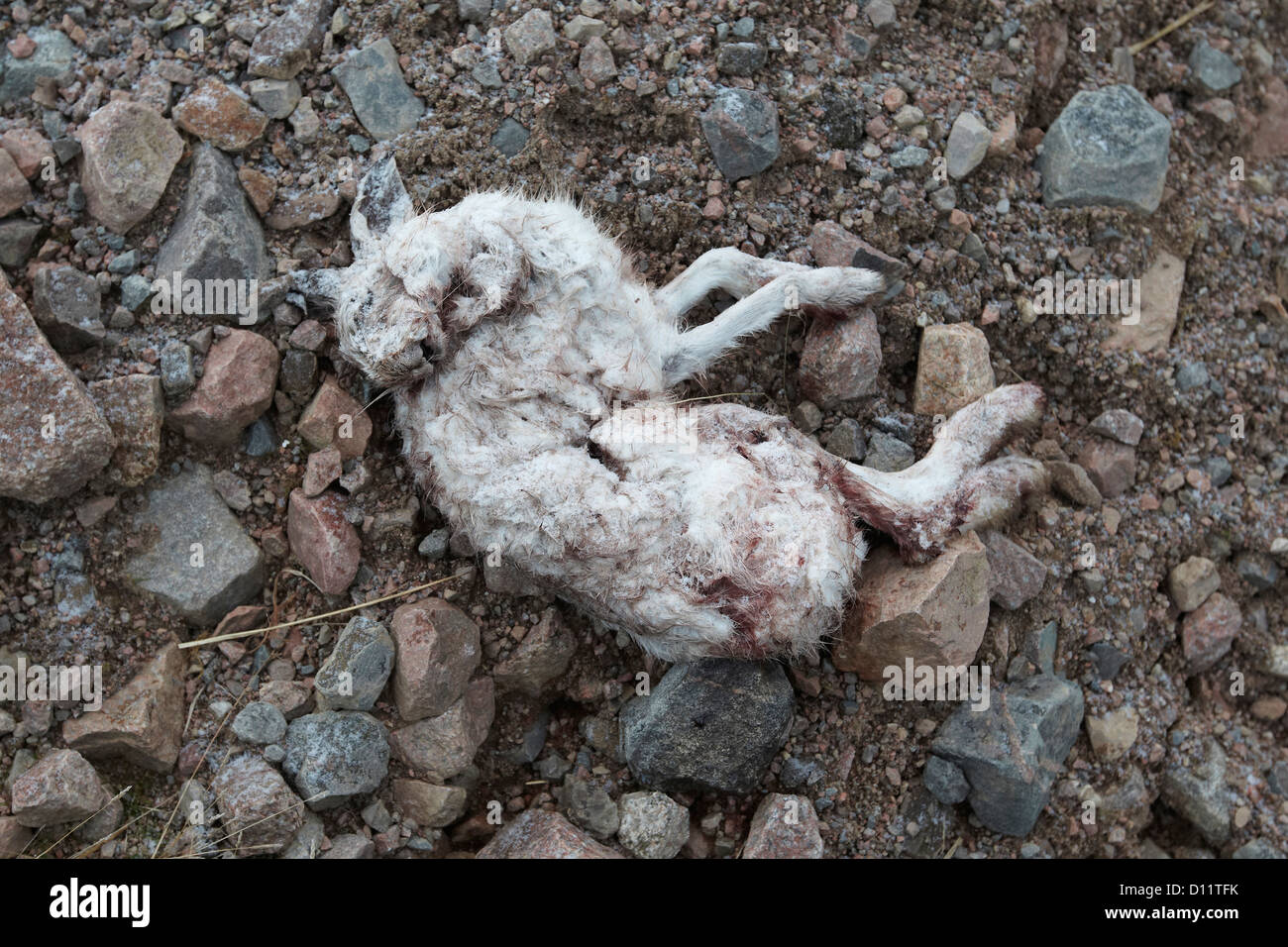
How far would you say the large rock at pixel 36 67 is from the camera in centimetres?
446

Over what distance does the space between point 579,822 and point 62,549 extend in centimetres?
234

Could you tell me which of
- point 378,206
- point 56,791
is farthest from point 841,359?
point 56,791

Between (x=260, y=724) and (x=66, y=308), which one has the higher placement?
(x=66, y=308)

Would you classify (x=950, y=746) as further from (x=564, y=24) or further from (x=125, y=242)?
(x=125, y=242)

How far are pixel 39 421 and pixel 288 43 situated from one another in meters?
2.07

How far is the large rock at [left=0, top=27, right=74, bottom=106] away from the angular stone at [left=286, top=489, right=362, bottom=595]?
220 cm

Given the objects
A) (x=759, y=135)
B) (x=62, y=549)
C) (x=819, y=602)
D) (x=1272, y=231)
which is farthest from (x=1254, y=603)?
(x=62, y=549)

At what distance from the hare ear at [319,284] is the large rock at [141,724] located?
5.18 ft

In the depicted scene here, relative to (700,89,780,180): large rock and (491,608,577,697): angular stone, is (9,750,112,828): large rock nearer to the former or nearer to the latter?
(491,608,577,697): angular stone

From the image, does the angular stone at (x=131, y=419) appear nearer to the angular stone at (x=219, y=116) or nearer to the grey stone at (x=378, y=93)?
the angular stone at (x=219, y=116)

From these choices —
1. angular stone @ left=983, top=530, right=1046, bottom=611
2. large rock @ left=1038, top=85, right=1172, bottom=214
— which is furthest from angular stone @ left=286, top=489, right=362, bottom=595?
large rock @ left=1038, top=85, right=1172, bottom=214

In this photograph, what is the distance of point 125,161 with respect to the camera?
4273mm

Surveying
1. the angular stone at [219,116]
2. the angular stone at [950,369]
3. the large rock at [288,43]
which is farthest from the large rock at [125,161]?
the angular stone at [950,369]

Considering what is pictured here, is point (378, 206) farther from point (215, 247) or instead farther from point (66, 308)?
point (66, 308)
